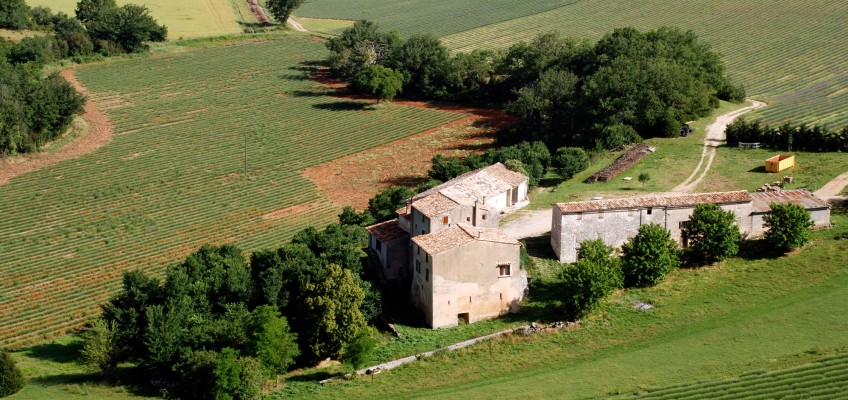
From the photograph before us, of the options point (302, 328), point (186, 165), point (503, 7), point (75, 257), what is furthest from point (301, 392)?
point (503, 7)

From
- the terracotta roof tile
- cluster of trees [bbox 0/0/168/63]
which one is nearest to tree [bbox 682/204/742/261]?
the terracotta roof tile

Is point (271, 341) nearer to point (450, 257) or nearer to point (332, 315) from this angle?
point (332, 315)

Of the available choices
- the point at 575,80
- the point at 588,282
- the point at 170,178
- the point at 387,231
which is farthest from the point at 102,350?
the point at 575,80

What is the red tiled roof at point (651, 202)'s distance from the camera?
65.7 meters

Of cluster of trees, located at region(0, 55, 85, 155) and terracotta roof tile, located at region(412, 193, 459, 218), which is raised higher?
cluster of trees, located at region(0, 55, 85, 155)

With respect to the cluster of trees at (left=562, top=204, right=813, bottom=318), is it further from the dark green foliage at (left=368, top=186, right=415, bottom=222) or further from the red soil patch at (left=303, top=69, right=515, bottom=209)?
the red soil patch at (left=303, top=69, right=515, bottom=209)

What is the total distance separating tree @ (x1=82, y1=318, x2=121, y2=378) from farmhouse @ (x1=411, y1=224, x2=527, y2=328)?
19491mm

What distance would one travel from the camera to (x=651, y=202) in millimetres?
66688

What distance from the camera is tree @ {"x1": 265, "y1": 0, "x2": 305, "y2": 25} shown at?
547 feet

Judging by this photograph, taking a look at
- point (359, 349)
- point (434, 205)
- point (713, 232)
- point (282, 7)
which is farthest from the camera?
point (282, 7)

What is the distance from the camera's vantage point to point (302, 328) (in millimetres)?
59844

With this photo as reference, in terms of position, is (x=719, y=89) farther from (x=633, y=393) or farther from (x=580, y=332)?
(x=633, y=393)

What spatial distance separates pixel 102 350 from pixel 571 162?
4377cm

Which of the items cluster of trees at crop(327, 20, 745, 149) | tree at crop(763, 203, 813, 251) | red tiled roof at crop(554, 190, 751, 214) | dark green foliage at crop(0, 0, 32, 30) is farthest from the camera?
dark green foliage at crop(0, 0, 32, 30)
